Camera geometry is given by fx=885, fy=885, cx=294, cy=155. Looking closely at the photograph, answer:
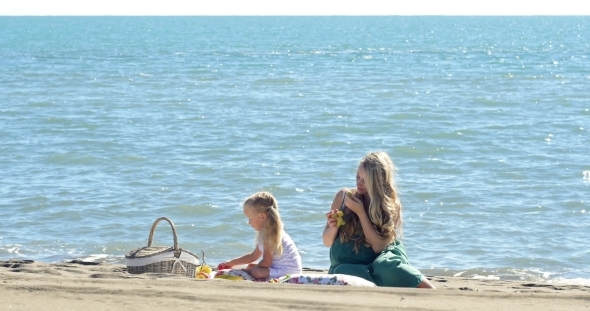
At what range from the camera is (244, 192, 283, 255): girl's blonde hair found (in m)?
5.79

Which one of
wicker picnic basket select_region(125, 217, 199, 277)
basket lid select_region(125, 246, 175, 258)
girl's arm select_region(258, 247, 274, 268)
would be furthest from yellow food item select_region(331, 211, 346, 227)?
basket lid select_region(125, 246, 175, 258)

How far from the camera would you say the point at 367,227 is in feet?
17.9

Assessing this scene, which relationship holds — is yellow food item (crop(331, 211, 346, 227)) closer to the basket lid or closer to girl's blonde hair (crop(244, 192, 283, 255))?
girl's blonde hair (crop(244, 192, 283, 255))

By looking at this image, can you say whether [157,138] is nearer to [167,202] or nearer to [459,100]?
[167,202]

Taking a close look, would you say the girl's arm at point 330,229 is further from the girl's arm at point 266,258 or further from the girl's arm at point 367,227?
the girl's arm at point 266,258

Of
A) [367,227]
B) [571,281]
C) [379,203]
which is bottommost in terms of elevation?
[571,281]

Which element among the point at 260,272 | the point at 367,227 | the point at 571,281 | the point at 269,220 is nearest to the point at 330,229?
the point at 367,227

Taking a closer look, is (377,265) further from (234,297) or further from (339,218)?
(234,297)

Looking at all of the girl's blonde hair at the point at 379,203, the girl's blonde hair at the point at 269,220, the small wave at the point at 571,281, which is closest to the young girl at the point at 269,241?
the girl's blonde hair at the point at 269,220

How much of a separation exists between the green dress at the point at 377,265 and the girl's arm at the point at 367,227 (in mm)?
36

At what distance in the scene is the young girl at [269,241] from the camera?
579 cm

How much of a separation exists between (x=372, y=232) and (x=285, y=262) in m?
0.73

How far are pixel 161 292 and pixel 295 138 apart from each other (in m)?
10.9

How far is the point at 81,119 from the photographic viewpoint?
17188 millimetres
